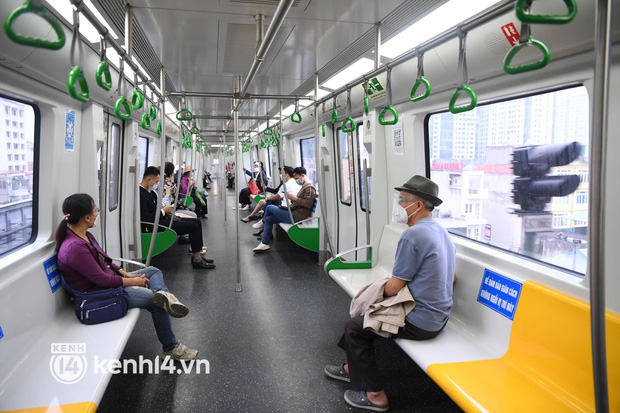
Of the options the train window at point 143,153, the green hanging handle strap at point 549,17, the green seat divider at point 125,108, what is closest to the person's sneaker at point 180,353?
the green seat divider at point 125,108

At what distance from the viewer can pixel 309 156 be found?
31.6ft

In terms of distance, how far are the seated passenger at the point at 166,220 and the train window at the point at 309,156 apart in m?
3.58

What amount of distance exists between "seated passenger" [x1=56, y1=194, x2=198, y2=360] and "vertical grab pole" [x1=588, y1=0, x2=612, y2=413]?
8.97 ft

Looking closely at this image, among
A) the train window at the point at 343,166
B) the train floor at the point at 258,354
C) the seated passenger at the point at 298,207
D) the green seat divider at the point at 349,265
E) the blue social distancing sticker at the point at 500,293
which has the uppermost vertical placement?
the train window at the point at 343,166

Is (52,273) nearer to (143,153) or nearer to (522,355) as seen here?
(522,355)

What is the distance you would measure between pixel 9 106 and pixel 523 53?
3466 mm

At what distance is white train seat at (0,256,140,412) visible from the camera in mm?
2078

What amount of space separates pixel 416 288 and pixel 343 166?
4016 millimetres

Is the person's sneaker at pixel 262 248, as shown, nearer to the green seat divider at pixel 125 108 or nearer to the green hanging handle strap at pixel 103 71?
the green seat divider at pixel 125 108

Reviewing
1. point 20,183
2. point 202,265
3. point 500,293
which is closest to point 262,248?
point 202,265

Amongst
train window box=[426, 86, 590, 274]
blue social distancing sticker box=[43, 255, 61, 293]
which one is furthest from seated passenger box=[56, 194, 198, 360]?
train window box=[426, 86, 590, 274]

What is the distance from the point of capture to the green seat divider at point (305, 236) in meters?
6.27

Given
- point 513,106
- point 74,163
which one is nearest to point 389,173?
point 513,106

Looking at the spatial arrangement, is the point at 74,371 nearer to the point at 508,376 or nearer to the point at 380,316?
the point at 380,316
